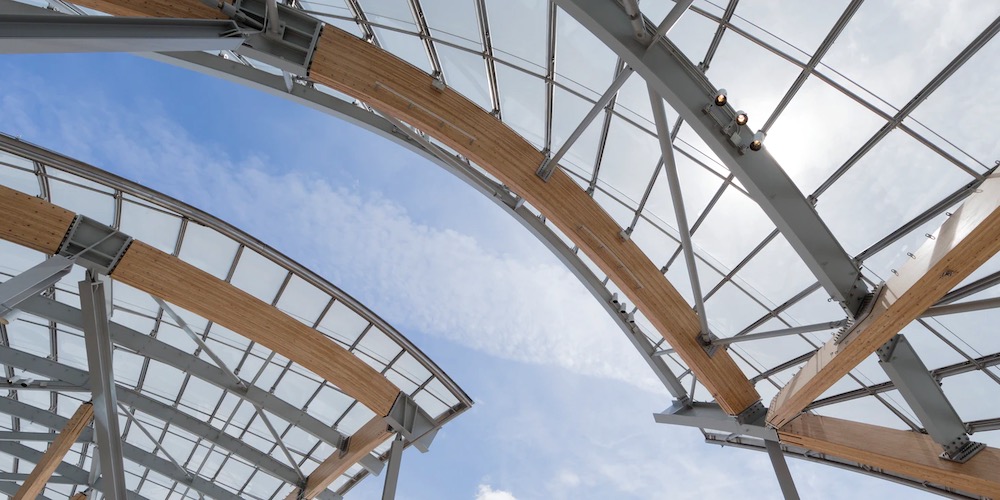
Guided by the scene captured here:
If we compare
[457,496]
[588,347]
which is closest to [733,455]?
[588,347]

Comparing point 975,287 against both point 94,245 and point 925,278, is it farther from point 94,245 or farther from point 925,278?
point 94,245

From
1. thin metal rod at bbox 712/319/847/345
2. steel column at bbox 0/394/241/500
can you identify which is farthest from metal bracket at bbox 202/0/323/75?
steel column at bbox 0/394/241/500

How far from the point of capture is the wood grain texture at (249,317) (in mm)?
19750

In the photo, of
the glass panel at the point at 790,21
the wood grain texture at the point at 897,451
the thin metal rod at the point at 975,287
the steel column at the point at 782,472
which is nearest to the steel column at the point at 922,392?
the wood grain texture at the point at 897,451

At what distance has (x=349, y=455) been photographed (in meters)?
26.7

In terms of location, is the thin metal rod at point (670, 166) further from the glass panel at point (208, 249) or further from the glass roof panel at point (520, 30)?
the glass panel at point (208, 249)

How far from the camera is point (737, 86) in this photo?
14.4 m

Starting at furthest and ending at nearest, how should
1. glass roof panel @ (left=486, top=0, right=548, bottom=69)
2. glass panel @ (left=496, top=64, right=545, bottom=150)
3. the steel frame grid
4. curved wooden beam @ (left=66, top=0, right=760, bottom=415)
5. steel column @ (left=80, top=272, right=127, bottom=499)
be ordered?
the steel frame grid < glass panel @ (left=496, top=64, right=545, bottom=150) < steel column @ (left=80, top=272, right=127, bottom=499) < curved wooden beam @ (left=66, top=0, right=760, bottom=415) < glass roof panel @ (left=486, top=0, right=548, bottom=69)

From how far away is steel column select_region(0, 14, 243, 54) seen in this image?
21.9 feet

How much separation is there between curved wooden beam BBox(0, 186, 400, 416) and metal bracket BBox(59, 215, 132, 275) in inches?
7.3

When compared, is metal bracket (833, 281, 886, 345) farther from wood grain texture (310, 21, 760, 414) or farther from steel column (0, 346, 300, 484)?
steel column (0, 346, 300, 484)

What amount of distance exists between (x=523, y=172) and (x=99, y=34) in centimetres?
1169

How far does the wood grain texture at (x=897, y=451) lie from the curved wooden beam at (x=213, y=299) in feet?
48.6

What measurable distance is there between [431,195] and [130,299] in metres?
91.8
